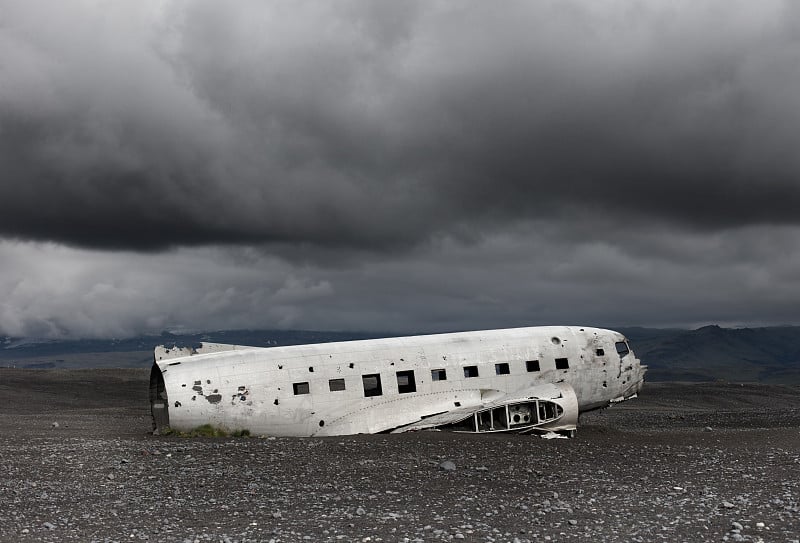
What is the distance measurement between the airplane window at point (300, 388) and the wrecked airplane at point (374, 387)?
0.13ft

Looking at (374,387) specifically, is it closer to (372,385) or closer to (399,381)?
(372,385)

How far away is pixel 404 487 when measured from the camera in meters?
17.0

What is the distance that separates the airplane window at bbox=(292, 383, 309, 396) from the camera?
2623 centimetres

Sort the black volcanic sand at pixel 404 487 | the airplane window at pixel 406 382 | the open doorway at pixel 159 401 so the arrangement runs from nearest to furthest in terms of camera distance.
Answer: the black volcanic sand at pixel 404 487 → the open doorway at pixel 159 401 → the airplane window at pixel 406 382

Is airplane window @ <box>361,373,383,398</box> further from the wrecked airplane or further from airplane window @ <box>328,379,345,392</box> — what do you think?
airplane window @ <box>328,379,345,392</box>

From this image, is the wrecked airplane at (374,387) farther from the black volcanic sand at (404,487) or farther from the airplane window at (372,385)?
the black volcanic sand at (404,487)

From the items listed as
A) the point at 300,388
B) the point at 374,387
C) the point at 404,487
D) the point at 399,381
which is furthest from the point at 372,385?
the point at 404,487

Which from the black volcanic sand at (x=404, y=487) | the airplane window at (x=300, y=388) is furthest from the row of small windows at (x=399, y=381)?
the black volcanic sand at (x=404, y=487)

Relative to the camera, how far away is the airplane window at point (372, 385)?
2673 cm

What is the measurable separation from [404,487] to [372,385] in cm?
991

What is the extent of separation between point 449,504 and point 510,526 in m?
2.15

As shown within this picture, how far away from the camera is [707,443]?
2453 cm

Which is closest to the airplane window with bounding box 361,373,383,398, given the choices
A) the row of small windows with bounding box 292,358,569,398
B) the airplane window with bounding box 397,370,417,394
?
the row of small windows with bounding box 292,358,569,398

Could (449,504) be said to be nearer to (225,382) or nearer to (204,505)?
(204,505)
